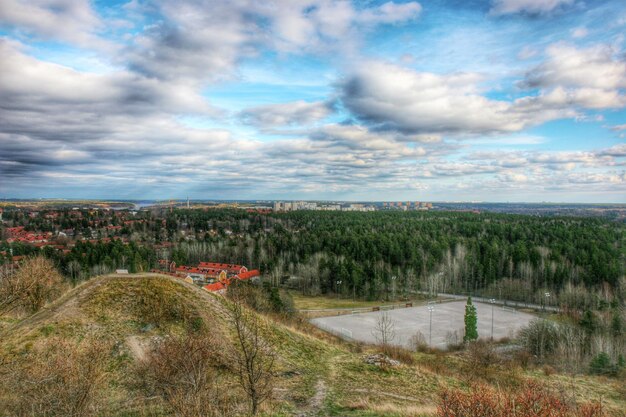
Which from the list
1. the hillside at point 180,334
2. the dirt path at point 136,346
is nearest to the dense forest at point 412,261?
the hillside at point 180,334

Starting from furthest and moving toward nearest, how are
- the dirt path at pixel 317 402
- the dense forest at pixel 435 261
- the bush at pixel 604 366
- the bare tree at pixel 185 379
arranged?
the dense forest at pixel 435 261 < the bush at pixel 604 366 < the dirt path at pixel 317 402 < the bare tree at pixel 185 379

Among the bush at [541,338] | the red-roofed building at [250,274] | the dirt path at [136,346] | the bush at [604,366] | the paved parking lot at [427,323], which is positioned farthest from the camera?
the red-roofed building at [250,274]

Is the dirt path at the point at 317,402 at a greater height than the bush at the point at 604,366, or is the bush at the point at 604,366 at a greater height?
the dirt path at the point at 317,402

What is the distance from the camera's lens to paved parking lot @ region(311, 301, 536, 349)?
4841cm

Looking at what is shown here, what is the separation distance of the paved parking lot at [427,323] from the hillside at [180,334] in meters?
22.4

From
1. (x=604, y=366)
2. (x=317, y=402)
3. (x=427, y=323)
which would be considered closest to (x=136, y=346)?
(x=317, y=402)

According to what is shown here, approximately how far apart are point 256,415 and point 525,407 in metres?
8.22

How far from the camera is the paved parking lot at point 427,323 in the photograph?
4841 cm

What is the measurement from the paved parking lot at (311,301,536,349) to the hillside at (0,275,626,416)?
73.3 feet

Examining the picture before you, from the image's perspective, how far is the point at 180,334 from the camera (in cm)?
2005

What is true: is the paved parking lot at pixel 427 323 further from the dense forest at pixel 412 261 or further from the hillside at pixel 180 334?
the hillside at pixel 180 334

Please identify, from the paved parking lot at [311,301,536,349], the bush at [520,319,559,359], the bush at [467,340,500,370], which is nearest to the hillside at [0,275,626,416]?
the bush at [467,340,500,370]

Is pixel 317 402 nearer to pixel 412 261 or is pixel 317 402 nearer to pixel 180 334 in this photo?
pixel 180 334

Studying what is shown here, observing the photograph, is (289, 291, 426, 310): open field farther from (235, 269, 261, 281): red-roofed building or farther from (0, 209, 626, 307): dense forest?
(235, 269, 261, 281): red-roofed building
